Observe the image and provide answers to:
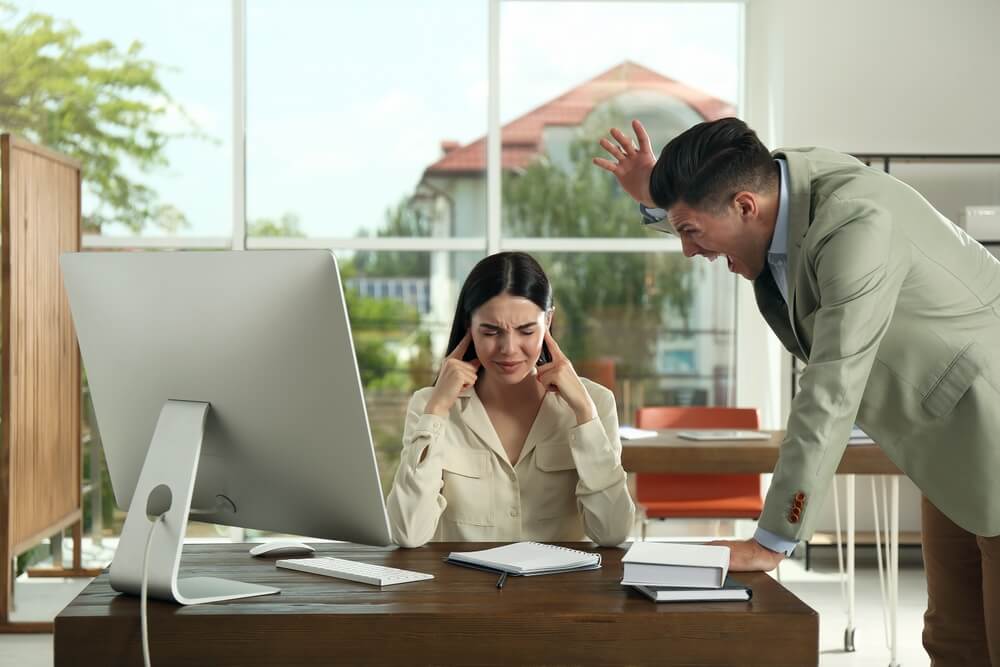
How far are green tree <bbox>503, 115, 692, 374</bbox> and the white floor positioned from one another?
142 cm

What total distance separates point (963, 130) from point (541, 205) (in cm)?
213

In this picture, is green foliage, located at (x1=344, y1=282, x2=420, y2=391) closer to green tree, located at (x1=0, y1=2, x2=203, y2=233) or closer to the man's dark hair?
green tree, located at (x1=0, y1=2, x2=203, y2=233)

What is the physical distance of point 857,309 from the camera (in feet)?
5.70

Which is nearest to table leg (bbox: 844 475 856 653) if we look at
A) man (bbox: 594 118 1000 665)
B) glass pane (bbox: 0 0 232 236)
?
man (bbox: 594 118 1000 665)

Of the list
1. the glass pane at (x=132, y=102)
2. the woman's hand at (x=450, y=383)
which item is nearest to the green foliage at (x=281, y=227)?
the glass pane at (x=132, y=102)

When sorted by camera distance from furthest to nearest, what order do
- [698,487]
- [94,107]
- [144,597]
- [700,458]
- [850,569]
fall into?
[94,107]
[698,487]
[700,458]
[850,569]
[144,597]

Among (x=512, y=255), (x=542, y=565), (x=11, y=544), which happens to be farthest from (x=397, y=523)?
(x=11, y=544)

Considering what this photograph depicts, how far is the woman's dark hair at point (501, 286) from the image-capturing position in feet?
8.06

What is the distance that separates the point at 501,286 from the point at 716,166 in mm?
715

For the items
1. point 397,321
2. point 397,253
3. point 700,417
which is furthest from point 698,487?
point 397,253

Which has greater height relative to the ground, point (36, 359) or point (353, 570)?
point (36, 359)

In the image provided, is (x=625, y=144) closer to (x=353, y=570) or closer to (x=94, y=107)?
(x=353, y=570)

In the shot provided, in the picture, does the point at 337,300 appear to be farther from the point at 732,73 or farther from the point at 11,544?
the point at 732,73

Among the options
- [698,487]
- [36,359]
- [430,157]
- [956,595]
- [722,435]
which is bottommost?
[698,487]
